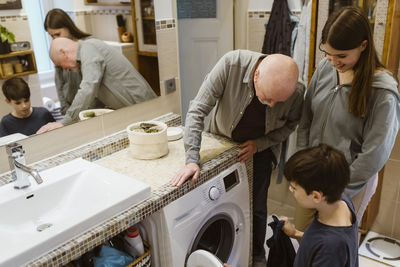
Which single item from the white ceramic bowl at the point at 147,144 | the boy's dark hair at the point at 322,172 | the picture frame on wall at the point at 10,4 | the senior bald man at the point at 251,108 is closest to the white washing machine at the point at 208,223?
the senior bald man at the point at 251,108

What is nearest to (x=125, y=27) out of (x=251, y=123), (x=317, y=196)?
(x=251, y=123)

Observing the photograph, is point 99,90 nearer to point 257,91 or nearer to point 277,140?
point 257,91

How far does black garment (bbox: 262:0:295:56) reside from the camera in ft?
8.54

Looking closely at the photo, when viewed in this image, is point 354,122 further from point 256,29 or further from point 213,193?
point 256,29

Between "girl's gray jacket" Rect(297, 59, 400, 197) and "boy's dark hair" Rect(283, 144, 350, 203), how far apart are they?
452 mm

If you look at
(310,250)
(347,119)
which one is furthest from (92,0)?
(310,250)

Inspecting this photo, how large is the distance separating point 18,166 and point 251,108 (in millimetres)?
1109

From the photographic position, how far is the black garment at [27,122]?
5.25ft

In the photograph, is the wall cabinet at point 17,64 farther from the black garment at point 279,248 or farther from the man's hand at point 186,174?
the black garment at point 279,248

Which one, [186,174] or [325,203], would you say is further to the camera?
[186,174]

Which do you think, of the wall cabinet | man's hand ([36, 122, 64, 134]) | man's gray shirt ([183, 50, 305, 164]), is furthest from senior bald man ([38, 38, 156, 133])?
man's gray shirt ([183, 50, 305, 164])

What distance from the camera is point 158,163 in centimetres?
188

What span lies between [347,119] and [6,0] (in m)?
1.52

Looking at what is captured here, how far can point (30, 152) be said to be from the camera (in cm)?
A: 174
